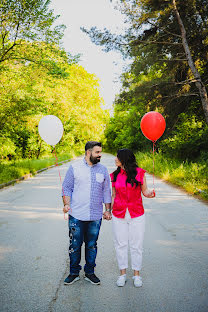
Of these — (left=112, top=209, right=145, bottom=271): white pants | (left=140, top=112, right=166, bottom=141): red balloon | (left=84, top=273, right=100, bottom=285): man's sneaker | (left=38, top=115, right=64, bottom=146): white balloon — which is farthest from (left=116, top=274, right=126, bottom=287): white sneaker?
(left=38, top=115, right=64, bottom=146): white balloon

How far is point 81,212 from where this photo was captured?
334cm

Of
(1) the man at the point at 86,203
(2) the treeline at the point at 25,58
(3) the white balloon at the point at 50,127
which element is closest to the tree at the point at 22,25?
(2) the treeline at the point at 25,58

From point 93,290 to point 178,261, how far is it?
5.03 ft

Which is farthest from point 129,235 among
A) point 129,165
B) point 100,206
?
point 129,165

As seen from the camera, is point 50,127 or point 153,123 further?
point 50,127

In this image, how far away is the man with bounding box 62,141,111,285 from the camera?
335cm

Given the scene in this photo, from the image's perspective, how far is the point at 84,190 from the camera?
336 centimetres

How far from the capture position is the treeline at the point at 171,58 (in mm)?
12867

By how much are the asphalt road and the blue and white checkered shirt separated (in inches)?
36.6

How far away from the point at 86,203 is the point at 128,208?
547 millimetres

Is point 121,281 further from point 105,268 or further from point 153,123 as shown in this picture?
point 153,123

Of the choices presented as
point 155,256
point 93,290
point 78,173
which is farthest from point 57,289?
point 155,256

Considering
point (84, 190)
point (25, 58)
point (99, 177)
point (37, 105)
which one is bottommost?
point (84, 190)

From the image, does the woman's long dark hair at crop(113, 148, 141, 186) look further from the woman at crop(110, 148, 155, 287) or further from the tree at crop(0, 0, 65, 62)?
the tree at crop(0, 0, 65, 62)
